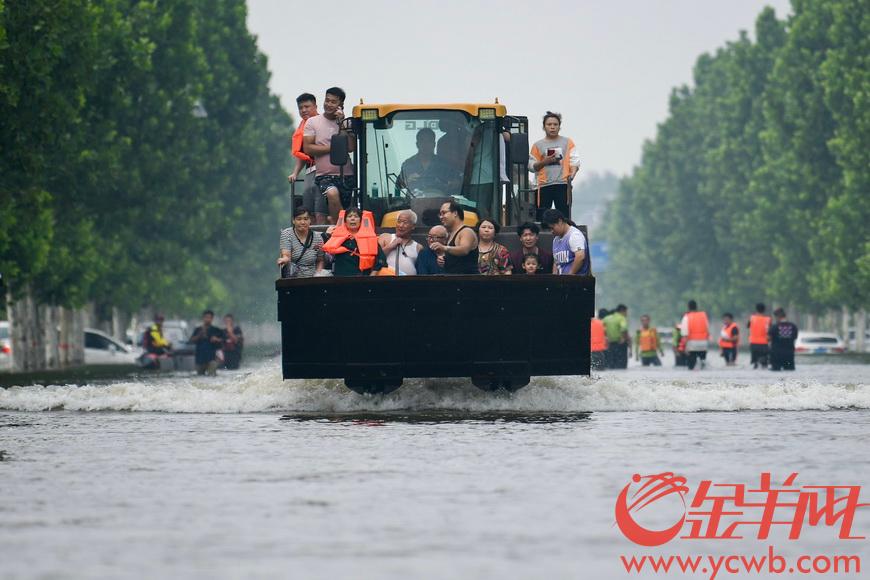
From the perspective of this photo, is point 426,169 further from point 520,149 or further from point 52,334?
point 52,334

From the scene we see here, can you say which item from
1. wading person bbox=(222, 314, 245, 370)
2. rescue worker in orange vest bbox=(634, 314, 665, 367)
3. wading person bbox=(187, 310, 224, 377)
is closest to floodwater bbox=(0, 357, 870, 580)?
wading person bbox=(187, 310, 224, 377)

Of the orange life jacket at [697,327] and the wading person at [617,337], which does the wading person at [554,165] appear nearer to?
the wading person at [617,337]

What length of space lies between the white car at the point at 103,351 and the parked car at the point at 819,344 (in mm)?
22962

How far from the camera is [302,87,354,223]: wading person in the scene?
2292cm

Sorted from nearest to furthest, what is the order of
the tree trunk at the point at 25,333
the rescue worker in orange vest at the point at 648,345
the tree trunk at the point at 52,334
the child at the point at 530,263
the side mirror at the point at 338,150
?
the child at the point at 530,263, the side mirror at the point at 338,150, the tree trunk at the point at 25,333, the rescue worker in orange vest at the point at 648,345, the tree trunk at the point at 52,334

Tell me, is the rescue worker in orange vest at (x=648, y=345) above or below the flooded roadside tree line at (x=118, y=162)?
below

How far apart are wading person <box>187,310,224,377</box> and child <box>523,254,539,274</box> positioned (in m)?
22.7

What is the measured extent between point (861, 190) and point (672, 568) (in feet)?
201

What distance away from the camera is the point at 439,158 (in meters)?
23.4

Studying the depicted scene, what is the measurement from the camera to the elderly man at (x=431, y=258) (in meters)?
21.3

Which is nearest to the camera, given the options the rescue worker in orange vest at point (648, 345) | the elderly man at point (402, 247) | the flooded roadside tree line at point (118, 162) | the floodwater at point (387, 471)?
the floodwater at point (387, 471)

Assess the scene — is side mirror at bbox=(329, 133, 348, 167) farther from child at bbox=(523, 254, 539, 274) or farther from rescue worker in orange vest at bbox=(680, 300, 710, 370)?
rescue worker in orange vest at bbox=(680, 300, 710, 370)

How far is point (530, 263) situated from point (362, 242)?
5.74 ft

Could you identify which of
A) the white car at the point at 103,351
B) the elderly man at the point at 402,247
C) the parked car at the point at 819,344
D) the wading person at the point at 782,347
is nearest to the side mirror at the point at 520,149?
the elderly man at the point at 402,247
